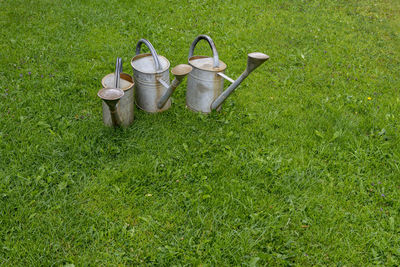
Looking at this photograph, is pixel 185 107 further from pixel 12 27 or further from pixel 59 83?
pixel 12 27

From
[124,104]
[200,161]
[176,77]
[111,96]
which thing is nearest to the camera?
[111,96]

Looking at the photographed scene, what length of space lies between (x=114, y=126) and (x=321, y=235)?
1.94m

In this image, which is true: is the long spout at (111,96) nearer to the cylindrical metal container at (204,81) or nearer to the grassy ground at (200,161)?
the grassy ground at (200,161)

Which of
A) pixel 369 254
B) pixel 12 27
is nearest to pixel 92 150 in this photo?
pixel 369 254

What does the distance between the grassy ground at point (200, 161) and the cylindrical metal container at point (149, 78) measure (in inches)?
5.2

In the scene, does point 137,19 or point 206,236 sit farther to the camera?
point 137,19

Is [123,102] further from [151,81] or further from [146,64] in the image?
[146,64]

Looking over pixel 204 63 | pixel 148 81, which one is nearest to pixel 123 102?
pixel 148 81

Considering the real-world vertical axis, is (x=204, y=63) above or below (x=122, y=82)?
above

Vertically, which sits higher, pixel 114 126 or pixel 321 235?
pixel 114 126

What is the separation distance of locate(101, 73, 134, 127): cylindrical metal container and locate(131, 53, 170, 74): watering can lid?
0.15 metres

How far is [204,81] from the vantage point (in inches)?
125

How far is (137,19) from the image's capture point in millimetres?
5223

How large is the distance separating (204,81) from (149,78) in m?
0.53
